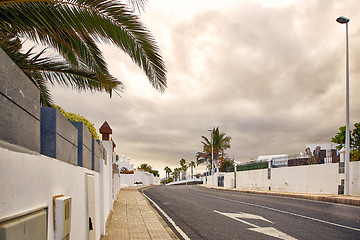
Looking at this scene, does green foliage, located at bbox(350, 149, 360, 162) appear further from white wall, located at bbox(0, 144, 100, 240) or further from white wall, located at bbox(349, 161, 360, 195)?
white wall, located at bbox(0, 144, 100, 240)

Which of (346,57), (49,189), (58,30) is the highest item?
(346,57)

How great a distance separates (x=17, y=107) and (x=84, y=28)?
3.34 meters

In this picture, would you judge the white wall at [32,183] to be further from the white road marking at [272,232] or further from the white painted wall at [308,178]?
the white painted wall at [308,178]

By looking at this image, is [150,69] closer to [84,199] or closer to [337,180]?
[84,199]

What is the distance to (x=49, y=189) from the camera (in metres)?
2.62

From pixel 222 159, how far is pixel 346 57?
142 feet

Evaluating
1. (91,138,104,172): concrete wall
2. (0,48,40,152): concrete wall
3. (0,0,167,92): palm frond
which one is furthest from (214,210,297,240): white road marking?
(0,48,40,152): concrete wall

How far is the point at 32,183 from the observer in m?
2.17

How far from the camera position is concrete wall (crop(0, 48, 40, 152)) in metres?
1.84

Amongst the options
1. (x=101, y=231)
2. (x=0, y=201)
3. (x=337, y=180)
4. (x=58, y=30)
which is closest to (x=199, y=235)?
(x=101, y=231)

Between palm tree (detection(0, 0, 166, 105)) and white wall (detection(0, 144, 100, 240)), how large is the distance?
2.43 m

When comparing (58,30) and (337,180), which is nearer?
(58,30)

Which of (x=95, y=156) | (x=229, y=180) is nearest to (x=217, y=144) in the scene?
(x=229, y=180)

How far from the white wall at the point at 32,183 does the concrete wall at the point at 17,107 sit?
12 cm
